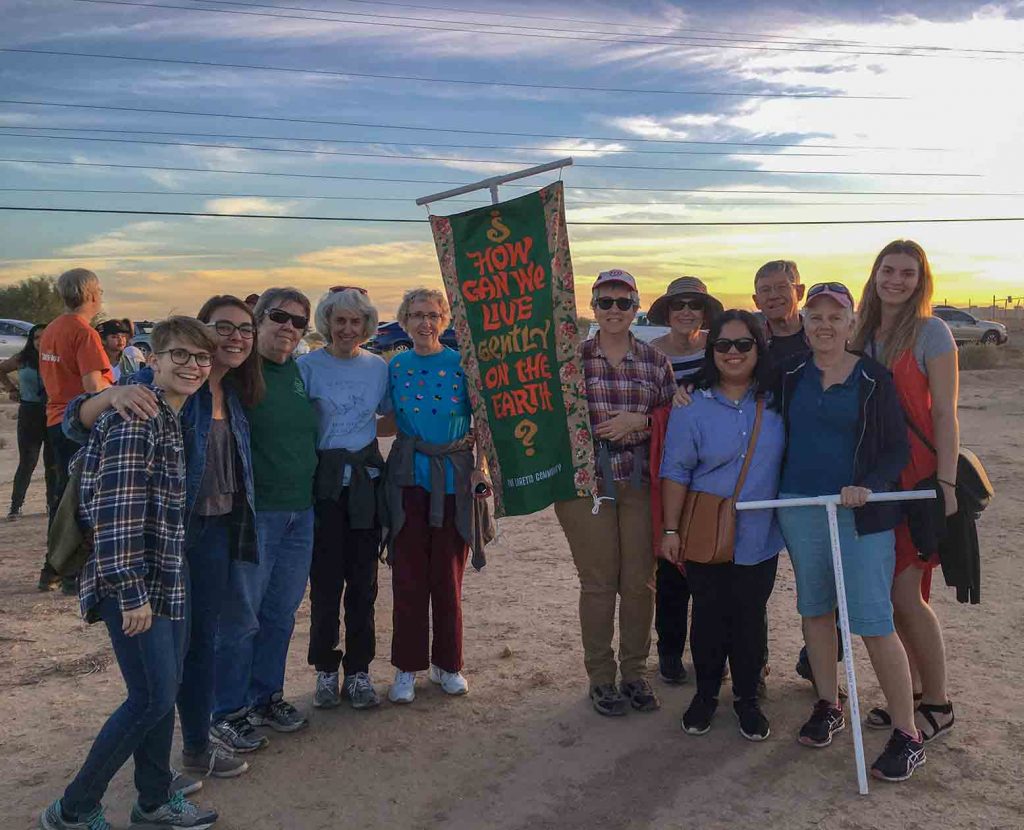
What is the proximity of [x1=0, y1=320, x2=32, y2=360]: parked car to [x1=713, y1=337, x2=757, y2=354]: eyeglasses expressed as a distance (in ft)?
75.0

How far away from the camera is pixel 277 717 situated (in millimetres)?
4156

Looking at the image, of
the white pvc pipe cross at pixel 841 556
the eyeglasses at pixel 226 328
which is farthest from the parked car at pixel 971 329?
the eyeglasses at pixel 226 328

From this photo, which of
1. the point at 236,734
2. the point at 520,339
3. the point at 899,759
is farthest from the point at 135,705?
the point at 899,759

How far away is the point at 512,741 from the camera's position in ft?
13.2

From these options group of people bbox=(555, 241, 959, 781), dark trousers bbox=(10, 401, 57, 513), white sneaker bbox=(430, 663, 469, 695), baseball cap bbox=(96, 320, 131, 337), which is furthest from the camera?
baseball cap bbox=(96, 320, 131, 337)

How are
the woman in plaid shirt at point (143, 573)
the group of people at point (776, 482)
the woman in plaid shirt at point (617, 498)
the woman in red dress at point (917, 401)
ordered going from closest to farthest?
the woman in plaid shirt at point (143, 573) → the group of people at point (776, 482) → the woman in red dress at point (917, 401) → the woman in plaid shirt at point (617, 498)

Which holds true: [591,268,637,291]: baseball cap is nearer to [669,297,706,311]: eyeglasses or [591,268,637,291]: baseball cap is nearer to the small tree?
[669,297,706,311]: eyeglasses

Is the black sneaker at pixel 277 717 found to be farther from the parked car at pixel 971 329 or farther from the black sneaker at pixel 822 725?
the parked car at pixel 971 329

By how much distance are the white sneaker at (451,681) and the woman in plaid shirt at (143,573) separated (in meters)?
1.51

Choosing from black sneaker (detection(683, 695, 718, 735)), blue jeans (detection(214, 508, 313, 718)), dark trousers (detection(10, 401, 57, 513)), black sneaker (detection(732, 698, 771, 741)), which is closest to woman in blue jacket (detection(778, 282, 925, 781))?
black sneaker (detection(732, 698, 771, 741))

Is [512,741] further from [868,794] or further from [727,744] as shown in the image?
[868,794]

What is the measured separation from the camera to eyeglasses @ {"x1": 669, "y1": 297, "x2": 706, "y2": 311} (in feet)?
15.0

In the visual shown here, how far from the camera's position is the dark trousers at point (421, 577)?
4371mm

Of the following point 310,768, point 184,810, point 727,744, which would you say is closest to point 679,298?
point 727,744
